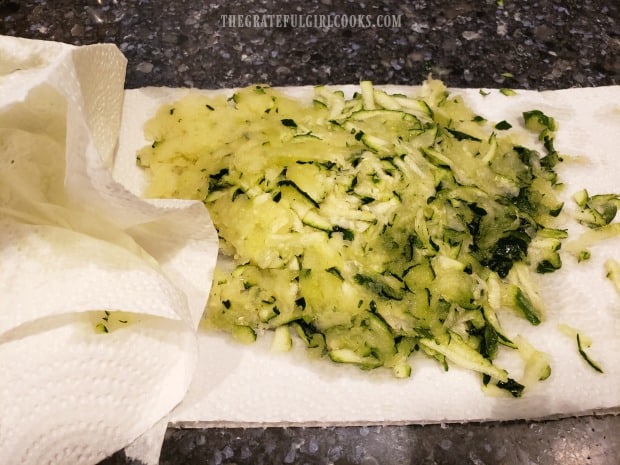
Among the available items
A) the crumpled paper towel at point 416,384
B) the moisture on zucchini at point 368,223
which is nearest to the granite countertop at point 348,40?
the moisture on zucchini at point 368,223

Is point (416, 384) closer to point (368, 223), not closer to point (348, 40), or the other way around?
point (368, 223)

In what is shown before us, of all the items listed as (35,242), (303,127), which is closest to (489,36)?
(303,127)

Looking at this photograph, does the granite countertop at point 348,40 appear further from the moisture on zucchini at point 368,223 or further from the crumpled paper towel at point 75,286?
the crumpled paper towel at point 75,286

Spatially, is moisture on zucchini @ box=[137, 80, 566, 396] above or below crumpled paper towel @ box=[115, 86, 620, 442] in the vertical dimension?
above

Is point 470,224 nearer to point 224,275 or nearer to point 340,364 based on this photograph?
point 340,364

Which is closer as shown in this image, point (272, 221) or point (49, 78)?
point (49, 78)

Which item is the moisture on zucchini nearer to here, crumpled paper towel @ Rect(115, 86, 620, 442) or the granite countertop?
crumpled paper towel @ Rect(115, 86, 620, 442)

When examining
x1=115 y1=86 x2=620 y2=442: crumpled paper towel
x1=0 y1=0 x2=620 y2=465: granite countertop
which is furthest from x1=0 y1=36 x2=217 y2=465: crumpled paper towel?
x1=0 y1=0 x2=620 y2=465: granite countertop
